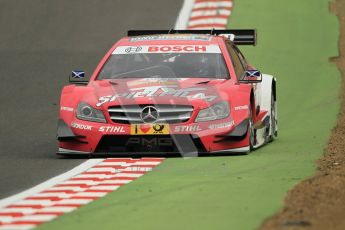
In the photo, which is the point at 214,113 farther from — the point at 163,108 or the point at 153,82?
the point at 153,82

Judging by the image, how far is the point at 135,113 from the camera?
42.7ft

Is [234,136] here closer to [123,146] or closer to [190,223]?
[123,146]

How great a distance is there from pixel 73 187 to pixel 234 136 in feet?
10.2

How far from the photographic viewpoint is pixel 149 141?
42.2ft

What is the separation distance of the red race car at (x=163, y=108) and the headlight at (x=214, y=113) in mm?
11

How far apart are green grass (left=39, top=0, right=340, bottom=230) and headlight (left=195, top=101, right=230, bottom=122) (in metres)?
0.51

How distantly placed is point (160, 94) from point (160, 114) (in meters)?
0.29

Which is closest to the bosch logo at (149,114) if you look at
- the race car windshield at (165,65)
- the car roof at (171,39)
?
the race car windshield at (165,65)

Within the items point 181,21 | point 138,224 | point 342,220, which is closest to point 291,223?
point 342,220

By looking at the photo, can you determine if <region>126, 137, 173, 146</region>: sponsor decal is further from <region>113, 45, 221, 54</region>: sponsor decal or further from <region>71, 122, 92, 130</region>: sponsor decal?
<region>113, 45, 221, 54</region>: sponsor decal

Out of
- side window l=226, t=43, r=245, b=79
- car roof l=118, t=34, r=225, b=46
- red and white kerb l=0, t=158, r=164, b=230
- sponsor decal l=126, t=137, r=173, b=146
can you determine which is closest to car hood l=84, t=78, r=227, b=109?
sponsor decal l=126, t=137, r=173, b=146

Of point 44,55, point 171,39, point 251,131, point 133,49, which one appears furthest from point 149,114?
point 44,55

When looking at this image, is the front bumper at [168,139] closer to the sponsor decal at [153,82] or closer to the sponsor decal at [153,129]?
the sponsor decal at [153,129]

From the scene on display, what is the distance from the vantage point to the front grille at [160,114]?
509 inches
